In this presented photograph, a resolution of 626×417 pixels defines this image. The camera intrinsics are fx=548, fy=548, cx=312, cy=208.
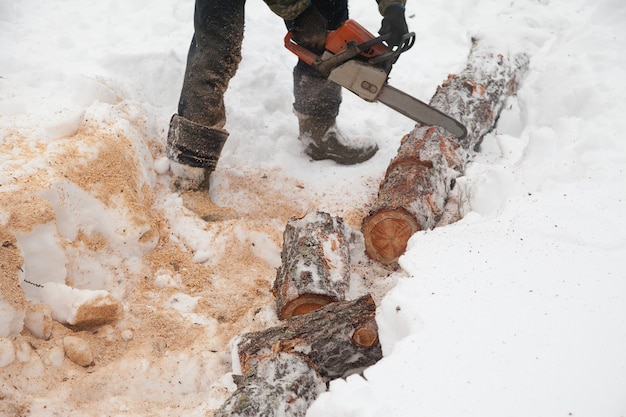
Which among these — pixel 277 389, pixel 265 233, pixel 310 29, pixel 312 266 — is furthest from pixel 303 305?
pixel 310 29

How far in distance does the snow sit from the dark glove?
1.04m

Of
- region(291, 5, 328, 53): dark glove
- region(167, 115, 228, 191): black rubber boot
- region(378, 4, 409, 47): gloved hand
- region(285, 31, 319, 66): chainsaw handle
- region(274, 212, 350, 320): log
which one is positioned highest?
region(378, 4, 409, 47): gloved hand

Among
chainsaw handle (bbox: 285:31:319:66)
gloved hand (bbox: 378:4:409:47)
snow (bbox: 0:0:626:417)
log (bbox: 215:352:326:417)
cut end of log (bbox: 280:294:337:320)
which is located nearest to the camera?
snow (bbox: 0:0:626:417)

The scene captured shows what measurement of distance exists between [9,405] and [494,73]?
11.6 feet

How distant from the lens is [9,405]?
74.5 inches

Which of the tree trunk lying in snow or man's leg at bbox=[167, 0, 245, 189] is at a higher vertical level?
man's leg at bbox=[167, 0, 245, 189]

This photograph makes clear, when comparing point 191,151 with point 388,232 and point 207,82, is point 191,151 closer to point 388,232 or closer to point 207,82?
point 207,82

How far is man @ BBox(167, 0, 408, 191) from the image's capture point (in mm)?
2902

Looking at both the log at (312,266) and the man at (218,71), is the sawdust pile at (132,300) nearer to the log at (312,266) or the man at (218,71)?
the log at (312,266)

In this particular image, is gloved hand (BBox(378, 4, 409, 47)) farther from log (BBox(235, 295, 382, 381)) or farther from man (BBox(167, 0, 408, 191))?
log (BBox(235, 295, 382, 381))

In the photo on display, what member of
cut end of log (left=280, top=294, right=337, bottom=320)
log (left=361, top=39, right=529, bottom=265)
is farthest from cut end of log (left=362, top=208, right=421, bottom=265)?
cut end of log (left=280, top=294, right=337, bottom=320)

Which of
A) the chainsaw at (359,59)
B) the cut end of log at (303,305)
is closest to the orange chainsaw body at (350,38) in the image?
the chainsaw at (359,59)

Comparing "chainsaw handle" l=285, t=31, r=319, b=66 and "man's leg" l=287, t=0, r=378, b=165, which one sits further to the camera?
"man's leg" l=287, t=0, r=378, b=165

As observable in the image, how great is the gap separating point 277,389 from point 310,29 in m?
1.89
